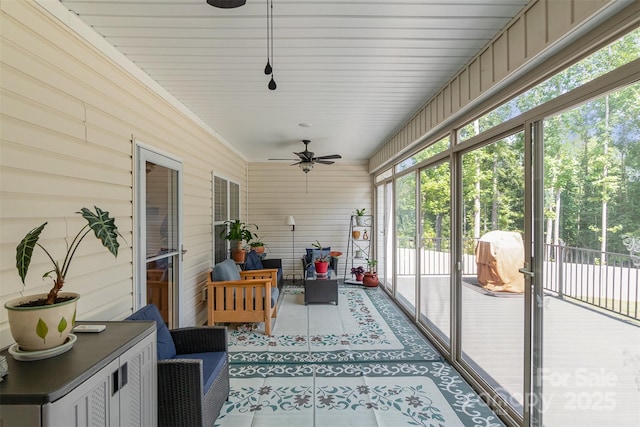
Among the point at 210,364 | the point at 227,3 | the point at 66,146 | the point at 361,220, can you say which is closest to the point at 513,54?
the point at 227,3

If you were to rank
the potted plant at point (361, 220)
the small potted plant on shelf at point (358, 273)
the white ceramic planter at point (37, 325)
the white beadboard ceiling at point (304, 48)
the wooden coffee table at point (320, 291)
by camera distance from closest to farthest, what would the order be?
1. the white ceramic planter at point (37, 325)
2. the white beadboard ceiling at point (304, 48)
3. the wooden coffee table at point (320, 291)
4. the small potted plant on shelf at point (358, 273)
5. the potted plant at point (361, 220)

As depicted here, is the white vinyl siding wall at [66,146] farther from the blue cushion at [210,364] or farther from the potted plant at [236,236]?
the potted plant at [236,236]

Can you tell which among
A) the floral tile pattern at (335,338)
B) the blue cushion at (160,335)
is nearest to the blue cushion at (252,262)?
the floral tile pattern at (335,338)

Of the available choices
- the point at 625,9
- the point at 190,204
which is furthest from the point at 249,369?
the point at 625,9

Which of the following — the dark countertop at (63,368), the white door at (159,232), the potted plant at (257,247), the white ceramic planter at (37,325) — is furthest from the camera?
the potted plant at (257,247)

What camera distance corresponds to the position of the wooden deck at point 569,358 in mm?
1436

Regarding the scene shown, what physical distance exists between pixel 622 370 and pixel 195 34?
3.14 m

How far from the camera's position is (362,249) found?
6949 millimetres

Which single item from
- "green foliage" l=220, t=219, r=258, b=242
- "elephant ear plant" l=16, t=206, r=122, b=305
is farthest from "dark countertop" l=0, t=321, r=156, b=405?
"green foliage" l=220, t=219, r=258, b=242

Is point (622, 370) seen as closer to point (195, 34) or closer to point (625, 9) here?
point (625, 9)

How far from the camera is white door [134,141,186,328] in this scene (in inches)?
100

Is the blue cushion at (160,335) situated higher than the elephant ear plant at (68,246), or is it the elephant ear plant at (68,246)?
the elephant ear plant at (68,246)

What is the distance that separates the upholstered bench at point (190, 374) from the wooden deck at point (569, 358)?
7.19ft

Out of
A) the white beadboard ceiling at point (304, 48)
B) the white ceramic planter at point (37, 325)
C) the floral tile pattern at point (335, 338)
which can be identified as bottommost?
the floral tile pattern at point (335, 338)
